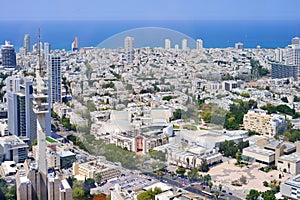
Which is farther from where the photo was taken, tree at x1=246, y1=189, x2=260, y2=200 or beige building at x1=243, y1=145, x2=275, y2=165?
beige building at x1=243, y1=145, x2=275, y2=165

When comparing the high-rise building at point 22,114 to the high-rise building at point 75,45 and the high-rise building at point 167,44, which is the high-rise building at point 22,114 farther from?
the high-rise building at point 75,45

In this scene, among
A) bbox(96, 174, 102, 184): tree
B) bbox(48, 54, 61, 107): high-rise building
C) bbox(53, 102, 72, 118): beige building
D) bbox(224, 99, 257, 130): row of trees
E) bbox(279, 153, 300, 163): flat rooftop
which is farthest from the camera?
bbox(48, 54, 61, 107): high-rise building

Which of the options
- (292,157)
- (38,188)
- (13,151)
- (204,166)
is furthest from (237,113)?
(38,188)

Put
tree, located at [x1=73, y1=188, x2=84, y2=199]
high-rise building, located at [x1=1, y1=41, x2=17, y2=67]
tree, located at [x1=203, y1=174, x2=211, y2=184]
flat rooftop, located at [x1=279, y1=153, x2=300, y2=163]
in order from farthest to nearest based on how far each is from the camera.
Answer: high-rise building, located at [x1=1, y1=41, x2=17, y2=67]
flat rooftop, located at [x1=279, y1=153, x2=300, y2=163]
tree, located at [x1=203, y1=174, x2=211, y2=184]
tree, located at [x1=73, y1=188, x2=84, y2=199]

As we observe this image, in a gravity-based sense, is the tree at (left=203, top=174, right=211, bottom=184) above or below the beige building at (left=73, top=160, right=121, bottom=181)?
below

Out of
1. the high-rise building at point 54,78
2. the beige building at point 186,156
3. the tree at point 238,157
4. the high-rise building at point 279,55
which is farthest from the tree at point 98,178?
the high-rise building at point 279,55

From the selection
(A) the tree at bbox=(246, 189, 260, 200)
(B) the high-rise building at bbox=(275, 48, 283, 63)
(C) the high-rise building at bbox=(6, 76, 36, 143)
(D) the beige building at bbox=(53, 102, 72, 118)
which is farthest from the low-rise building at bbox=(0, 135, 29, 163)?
(B) the high-rise building at bbox=(275, 48, 283, 63)

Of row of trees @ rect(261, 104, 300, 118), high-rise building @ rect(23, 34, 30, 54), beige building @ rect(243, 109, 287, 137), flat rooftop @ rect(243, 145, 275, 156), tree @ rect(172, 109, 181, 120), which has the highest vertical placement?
high-rise building @ rect(23, 34, 30, 54)

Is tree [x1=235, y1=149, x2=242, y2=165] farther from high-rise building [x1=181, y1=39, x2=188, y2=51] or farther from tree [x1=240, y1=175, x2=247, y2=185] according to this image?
high-rise building [x1=181, y1=39, x2=188, y2=51]
